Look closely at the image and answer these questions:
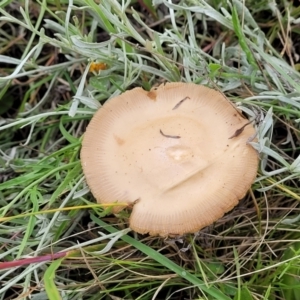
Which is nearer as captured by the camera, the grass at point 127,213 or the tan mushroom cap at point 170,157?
the tan mushroom cap at point 170,157

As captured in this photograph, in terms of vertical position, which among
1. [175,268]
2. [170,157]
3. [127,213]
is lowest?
[175,268]

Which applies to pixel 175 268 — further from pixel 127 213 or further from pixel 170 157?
pixel 170 157

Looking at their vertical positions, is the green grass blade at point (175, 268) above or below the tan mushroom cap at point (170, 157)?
below

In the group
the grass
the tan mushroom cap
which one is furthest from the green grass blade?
the tan mushroom cap

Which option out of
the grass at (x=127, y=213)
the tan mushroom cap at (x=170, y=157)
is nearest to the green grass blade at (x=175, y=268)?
the grass at (x=127, y=213)

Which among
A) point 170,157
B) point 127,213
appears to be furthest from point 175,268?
point 170,157

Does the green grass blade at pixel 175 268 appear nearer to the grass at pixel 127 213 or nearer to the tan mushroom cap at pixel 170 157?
the grass at pixel 127 213

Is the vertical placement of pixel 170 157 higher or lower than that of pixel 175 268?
higher
